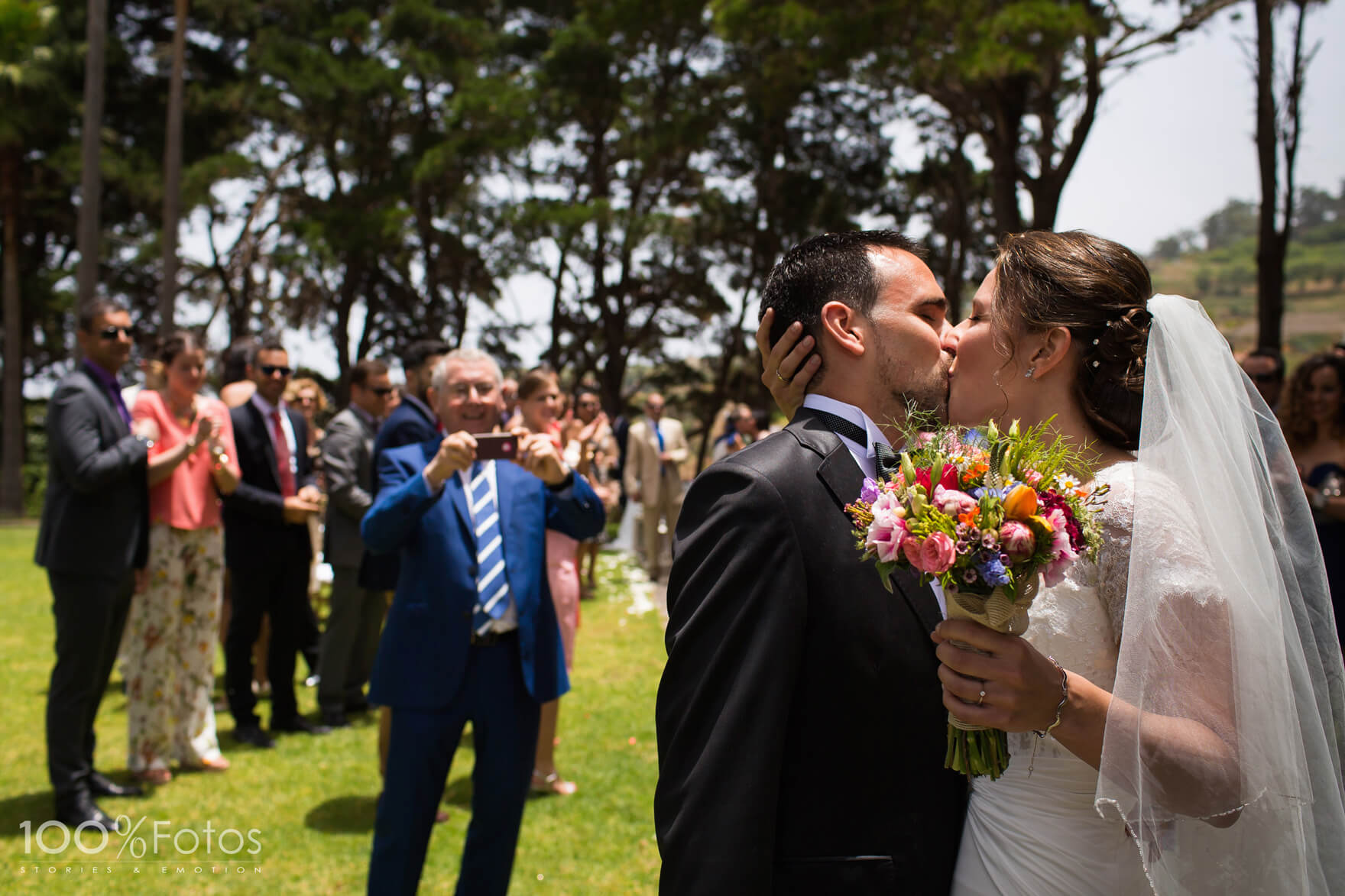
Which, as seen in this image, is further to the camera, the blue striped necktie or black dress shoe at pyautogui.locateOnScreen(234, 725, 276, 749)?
black dress shoe at pyautogui.locateOnScreen(234, 725, 276, 749)

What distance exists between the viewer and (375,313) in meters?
31.4

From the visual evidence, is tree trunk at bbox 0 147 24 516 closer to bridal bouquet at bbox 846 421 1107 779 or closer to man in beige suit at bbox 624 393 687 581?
man in beige suit at bbox 624 393 687 581

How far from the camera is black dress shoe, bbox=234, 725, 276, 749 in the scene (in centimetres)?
652

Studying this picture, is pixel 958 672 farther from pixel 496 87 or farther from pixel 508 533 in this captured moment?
pixel 496 87

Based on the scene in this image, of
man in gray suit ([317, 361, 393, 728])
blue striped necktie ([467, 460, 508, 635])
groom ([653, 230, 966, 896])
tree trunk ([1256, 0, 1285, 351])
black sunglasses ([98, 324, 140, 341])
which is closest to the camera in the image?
groom ([653, 230, 966, 896])

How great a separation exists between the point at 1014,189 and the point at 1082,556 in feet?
37.6

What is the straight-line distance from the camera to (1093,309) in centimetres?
208

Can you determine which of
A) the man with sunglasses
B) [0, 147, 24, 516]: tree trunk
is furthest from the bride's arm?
[0, 147, 24, 516]: tree trunk

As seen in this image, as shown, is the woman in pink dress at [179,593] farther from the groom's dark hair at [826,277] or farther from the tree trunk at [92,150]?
the tree trunk at [92,150]

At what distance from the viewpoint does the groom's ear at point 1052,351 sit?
6.84ft

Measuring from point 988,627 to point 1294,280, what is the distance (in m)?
93.4

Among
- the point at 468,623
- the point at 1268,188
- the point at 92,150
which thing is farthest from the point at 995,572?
the point at 92,150

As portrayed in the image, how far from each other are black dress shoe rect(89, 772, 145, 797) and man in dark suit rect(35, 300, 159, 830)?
104 millimetres

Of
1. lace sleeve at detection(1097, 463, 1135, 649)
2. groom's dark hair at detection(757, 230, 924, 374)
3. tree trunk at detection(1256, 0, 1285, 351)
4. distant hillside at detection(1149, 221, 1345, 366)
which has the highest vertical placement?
distant hillside at detection(1149, 221, 1345, 366)
